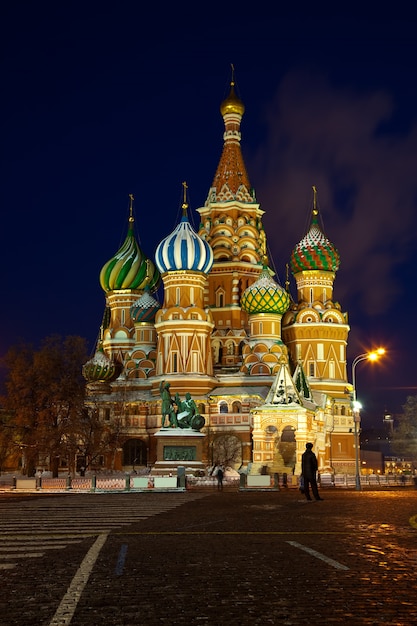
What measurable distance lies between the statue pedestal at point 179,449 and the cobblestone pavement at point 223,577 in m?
31.8

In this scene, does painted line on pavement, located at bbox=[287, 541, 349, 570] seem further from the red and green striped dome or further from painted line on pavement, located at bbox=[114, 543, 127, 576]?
the red and green striped dome

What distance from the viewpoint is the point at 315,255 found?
213ft

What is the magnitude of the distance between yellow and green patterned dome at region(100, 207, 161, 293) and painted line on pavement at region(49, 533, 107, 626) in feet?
190

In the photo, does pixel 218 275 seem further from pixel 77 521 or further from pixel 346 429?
pixel 77 521

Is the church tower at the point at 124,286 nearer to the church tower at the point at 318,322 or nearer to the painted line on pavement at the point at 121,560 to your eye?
the church tower at the point at 318,322

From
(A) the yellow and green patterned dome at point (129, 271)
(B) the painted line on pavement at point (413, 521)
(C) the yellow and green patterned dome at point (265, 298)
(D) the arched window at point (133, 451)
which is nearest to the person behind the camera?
(B) the painted line on pavement at point (413, 521)

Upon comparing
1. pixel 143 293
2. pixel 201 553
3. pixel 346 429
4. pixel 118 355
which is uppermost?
pixel 143 293

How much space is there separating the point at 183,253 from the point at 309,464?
39.1 metres

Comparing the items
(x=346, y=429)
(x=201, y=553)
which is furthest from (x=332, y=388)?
(x=201, y=553)

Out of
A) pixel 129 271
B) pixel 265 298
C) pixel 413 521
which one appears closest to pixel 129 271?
pixel 129 271

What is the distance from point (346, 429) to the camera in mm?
62875

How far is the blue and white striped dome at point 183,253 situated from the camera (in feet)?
193

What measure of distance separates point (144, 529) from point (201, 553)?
12.0 ft

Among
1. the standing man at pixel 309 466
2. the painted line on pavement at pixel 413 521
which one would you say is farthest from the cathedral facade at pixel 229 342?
the painted line on pavement at pixel 413 521
